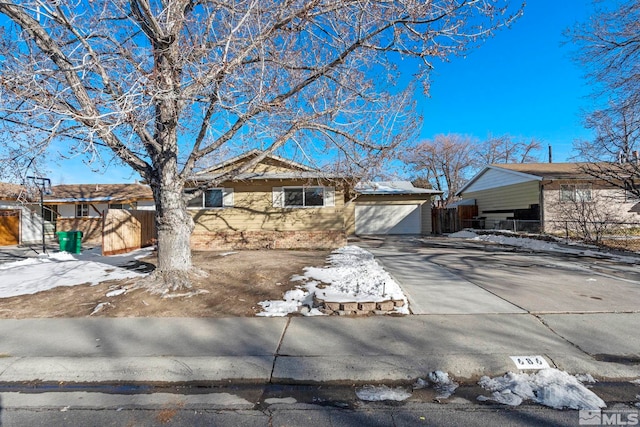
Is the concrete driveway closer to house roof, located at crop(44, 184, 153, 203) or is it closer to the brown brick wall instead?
the brown brick wall

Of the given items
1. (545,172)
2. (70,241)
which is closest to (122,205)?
(70,241)

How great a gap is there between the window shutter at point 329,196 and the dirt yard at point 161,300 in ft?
19.3

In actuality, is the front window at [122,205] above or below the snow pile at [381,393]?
above

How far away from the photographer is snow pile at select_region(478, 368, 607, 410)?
2.58m

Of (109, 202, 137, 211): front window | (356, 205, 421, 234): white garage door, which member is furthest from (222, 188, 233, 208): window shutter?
(109, 202, 137, 211): front window

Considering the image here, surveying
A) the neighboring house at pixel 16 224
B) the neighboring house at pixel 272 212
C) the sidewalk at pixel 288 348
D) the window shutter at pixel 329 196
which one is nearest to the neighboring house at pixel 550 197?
the neighboring house at pixel 272 212

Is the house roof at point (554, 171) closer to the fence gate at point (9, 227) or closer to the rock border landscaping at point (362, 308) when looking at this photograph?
the rock border landscaping at point (362, 308)

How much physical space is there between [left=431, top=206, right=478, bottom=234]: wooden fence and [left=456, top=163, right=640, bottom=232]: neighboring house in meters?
1.72

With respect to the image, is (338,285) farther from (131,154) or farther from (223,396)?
(131,154)

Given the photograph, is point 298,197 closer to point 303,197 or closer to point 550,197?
point 303,197

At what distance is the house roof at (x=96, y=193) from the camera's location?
1847 centimetres

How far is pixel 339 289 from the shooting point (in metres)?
5.53

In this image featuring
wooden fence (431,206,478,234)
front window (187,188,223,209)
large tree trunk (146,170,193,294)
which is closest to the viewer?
large tree trunk (146,170,193,294)

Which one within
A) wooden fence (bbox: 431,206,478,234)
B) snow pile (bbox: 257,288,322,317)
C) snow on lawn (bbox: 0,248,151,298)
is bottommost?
snow pile (bbox: 257,288,322,317)
